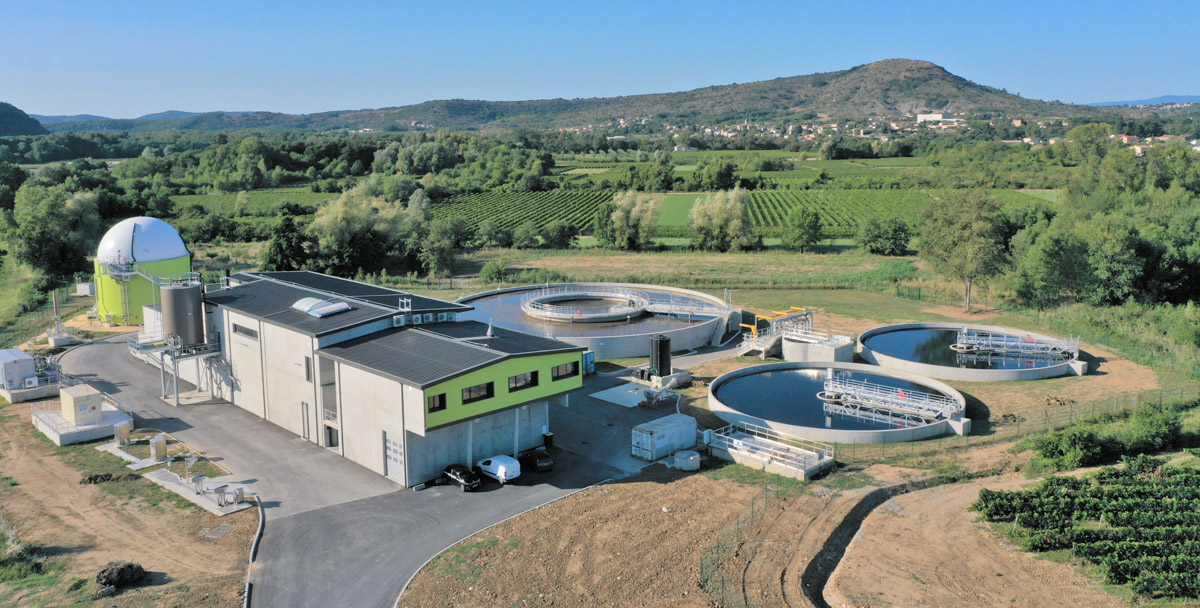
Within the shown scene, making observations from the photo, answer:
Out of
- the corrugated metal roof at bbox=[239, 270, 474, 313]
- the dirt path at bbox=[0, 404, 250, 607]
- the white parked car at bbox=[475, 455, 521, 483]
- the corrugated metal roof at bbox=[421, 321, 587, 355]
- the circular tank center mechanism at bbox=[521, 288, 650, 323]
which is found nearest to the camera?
the dirt path at bbox=[0, 404, 250, 607]

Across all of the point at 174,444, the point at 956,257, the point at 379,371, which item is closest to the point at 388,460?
the point at 379,371

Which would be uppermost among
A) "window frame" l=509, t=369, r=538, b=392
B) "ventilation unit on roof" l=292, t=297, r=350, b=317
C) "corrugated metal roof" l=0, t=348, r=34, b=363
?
"ventilation unit on roof" l=292, t=297, r=350, b=317

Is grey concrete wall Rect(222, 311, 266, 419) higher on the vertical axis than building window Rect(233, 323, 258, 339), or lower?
lower

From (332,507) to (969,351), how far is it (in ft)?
115

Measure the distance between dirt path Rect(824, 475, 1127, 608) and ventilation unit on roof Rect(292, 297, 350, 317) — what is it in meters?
21.5

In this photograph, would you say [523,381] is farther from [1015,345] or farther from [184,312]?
[1015,345]

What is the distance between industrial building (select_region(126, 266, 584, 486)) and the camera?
26.8 metres

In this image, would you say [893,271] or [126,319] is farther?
[893,271]

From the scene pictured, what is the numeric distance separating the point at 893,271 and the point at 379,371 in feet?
173

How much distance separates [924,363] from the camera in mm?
41281

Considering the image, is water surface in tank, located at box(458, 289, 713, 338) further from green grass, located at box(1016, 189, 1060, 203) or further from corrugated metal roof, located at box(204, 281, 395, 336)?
green grass, located at box(1016, 189, 1060, 203)

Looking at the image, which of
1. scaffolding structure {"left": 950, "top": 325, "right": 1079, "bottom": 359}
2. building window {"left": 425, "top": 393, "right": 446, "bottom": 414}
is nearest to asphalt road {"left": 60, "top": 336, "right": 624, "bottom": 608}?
building window {"left": 425, "top": 393, "right": 446, "bottom": 414}

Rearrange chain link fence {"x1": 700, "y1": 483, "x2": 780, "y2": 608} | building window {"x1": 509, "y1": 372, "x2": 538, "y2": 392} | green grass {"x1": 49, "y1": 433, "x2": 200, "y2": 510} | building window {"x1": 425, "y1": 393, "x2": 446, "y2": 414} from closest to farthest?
chain link fence {"x1": 700, "y1": 483, "x2": 780, "y2": 608} → green grass {"x1": 49, "y1": 433, "x2": 200, "y2": 510} → building window {"x1": 425, "y1": 393, "x2": 446, "y2": 414} → building window {"x1": 509, "y1": 372, "x2": 538, "y2": 392}

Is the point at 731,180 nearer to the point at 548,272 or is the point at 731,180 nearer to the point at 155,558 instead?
the point at 548,272
